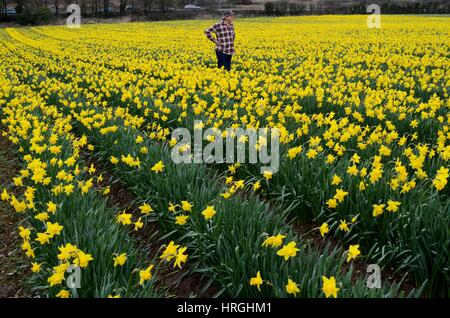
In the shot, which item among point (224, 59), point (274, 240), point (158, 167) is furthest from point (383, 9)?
point (274, 240)

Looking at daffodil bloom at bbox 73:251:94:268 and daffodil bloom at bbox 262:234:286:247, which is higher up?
daffodil bloom at bbox 262:234:286:247

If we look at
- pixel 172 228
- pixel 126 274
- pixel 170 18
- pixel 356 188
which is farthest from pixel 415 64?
pixel 170 18

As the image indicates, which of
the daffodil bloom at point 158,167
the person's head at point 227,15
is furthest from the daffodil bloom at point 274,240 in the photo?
the person's head at point 227,15

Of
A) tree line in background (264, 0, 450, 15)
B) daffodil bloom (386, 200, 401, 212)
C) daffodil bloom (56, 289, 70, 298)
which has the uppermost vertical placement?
tree line in background (264, 0, 450, 15)

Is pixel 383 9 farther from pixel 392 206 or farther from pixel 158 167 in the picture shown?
pixel 392 206

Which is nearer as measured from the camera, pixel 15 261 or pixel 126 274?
pixel 126 274

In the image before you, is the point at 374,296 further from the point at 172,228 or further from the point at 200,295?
the point at 172,228

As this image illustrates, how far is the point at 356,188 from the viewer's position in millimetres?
3787

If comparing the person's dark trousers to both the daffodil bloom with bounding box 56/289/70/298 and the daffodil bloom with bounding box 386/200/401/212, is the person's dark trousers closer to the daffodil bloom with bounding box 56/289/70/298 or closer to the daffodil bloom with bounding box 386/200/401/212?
the daffodil bloom with bounding box 386/200/401/212

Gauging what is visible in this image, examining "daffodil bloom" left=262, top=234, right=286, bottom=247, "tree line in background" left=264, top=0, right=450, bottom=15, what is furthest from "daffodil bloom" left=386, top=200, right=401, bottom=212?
"tree line in background" left=264, top=0, right=450, bottom=15

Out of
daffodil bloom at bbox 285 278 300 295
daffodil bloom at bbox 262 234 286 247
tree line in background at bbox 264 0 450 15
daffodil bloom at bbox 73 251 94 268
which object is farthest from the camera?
tree line in background at bbox 264 0 450 15

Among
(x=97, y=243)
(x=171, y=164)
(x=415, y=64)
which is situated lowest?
(x=97, y=243)

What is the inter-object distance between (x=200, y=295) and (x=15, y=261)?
1.82 m

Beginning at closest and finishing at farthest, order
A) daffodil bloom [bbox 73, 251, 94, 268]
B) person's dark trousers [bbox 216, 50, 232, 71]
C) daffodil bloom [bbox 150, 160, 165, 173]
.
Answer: daffodil bloom [bbox 73, 251, 94, 268] → daffodil bloom [bbox 150, 160, 165, 173] → person's dark trousers [bbox 216, 50, 232, 71]
